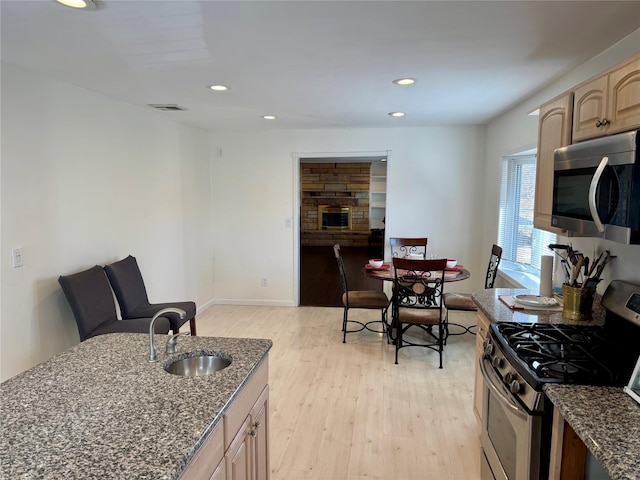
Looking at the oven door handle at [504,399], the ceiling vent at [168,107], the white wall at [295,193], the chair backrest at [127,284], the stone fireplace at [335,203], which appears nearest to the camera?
the oven door handle at [504,399]

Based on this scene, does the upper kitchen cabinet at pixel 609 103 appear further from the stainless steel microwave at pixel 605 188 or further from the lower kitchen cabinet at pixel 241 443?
the lower kitchen cabinet at pixel 241 443

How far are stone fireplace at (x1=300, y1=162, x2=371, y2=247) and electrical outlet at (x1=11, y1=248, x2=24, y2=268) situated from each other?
8.97 meters

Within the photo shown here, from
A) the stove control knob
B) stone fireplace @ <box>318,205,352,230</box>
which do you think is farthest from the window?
stone fireplace @ <box>318,205,352,230</box>

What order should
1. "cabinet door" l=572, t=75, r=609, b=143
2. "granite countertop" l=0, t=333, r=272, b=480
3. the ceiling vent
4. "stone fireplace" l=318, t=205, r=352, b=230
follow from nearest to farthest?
1. "granite countertop" l=0, t=333, r=272, b=480
2. "cabinet door" l=572, t=75, r=609, b=143
3. the ceiling vent
4. "stone fireplace" l=318, t=205, r=352, b=230

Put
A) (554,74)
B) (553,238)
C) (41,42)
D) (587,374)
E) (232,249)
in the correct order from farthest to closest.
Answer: (232,249)
(553,238)
(554,74)
(41,42)
(587,374)

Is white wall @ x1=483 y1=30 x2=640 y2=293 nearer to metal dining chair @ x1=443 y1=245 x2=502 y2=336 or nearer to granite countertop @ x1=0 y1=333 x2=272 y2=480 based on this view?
metal dining chair @ x1=443 y1=245 x2=502 y2=336

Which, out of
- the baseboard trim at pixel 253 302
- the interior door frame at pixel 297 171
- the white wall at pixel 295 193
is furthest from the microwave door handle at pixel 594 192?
the baseboard trim at pixel 253 302

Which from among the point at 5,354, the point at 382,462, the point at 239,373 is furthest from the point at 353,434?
the point at 5,354

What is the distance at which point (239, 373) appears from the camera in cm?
154

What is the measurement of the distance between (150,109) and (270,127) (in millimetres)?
1498

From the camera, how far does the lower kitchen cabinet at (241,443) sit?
4.11ft

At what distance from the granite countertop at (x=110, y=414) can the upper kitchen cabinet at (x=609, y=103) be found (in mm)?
1749

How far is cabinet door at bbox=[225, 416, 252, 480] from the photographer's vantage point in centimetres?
145

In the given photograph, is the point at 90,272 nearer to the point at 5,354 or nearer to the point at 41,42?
the point at 5,354
